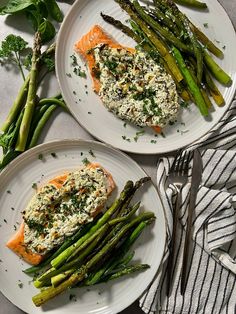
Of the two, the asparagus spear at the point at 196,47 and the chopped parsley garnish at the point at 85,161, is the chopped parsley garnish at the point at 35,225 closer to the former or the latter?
the chopped parsley garnish at the point at 85,161

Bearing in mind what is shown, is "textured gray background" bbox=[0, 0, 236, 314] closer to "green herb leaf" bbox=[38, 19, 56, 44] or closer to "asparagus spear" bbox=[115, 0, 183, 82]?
"green herb leaf" bbox=[38, 19, 56, 44]

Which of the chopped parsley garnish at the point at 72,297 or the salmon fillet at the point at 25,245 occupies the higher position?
the salmon fillet at the point at 25,245

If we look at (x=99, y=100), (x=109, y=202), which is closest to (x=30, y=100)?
(x=99, y=100)

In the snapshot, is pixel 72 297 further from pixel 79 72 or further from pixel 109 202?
pixel 79 72

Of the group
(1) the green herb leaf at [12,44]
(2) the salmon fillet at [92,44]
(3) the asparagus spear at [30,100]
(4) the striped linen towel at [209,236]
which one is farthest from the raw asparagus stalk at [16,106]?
(4) the striped linen towel at [209,236]

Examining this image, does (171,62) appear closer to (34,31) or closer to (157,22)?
(157,22)

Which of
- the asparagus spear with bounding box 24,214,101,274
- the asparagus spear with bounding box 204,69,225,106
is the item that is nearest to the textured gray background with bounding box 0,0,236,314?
the asparagus spear with bounding box 24,214,101,274

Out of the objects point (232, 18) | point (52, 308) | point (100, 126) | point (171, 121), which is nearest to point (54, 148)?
point (100, 126)
